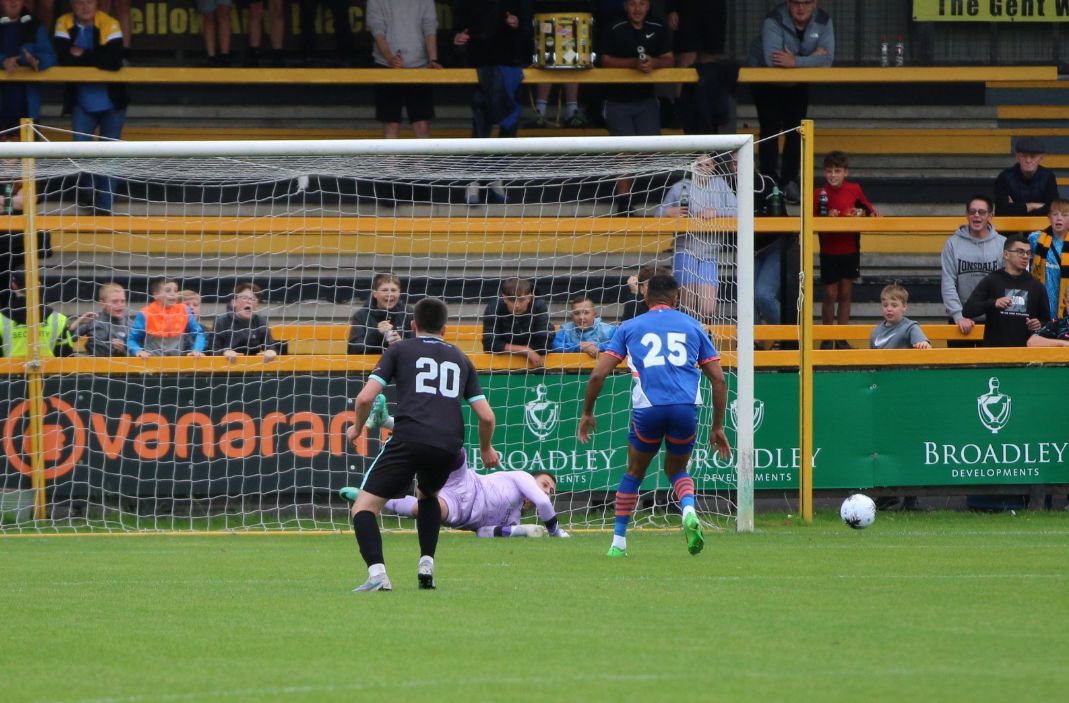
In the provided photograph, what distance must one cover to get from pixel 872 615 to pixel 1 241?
10742mm

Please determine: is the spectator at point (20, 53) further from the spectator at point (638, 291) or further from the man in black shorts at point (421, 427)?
the man in black shorts at point (421, 427)

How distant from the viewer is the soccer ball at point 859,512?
492 inches

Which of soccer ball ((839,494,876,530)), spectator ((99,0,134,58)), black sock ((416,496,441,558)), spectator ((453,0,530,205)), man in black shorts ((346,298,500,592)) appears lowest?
soccer ball ((839,494,876,530))

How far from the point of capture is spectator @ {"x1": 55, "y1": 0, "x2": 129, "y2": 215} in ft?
58.5

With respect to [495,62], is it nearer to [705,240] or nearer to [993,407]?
[705,240]

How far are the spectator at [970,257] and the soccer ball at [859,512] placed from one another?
423cm

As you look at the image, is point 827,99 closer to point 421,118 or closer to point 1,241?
point 421,118

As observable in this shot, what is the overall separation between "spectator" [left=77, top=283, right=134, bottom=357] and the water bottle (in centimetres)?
702

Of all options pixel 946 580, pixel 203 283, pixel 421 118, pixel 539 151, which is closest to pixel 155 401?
pixel 203 283

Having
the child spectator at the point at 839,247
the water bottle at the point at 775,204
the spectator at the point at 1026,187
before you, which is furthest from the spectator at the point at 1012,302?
the water bottle at the point at 775,204

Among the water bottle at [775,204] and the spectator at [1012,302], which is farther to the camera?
the water bottle at [775,204]

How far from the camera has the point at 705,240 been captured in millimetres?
14641

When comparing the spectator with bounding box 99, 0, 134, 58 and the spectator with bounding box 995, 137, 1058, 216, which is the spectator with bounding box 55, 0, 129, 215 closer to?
the spectator with bounding box 99, 0, 134, 58

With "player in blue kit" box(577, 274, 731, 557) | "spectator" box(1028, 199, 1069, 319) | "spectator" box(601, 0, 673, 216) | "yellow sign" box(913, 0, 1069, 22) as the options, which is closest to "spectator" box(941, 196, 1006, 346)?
"spectator" box(1028, 199, 1069, 319)
